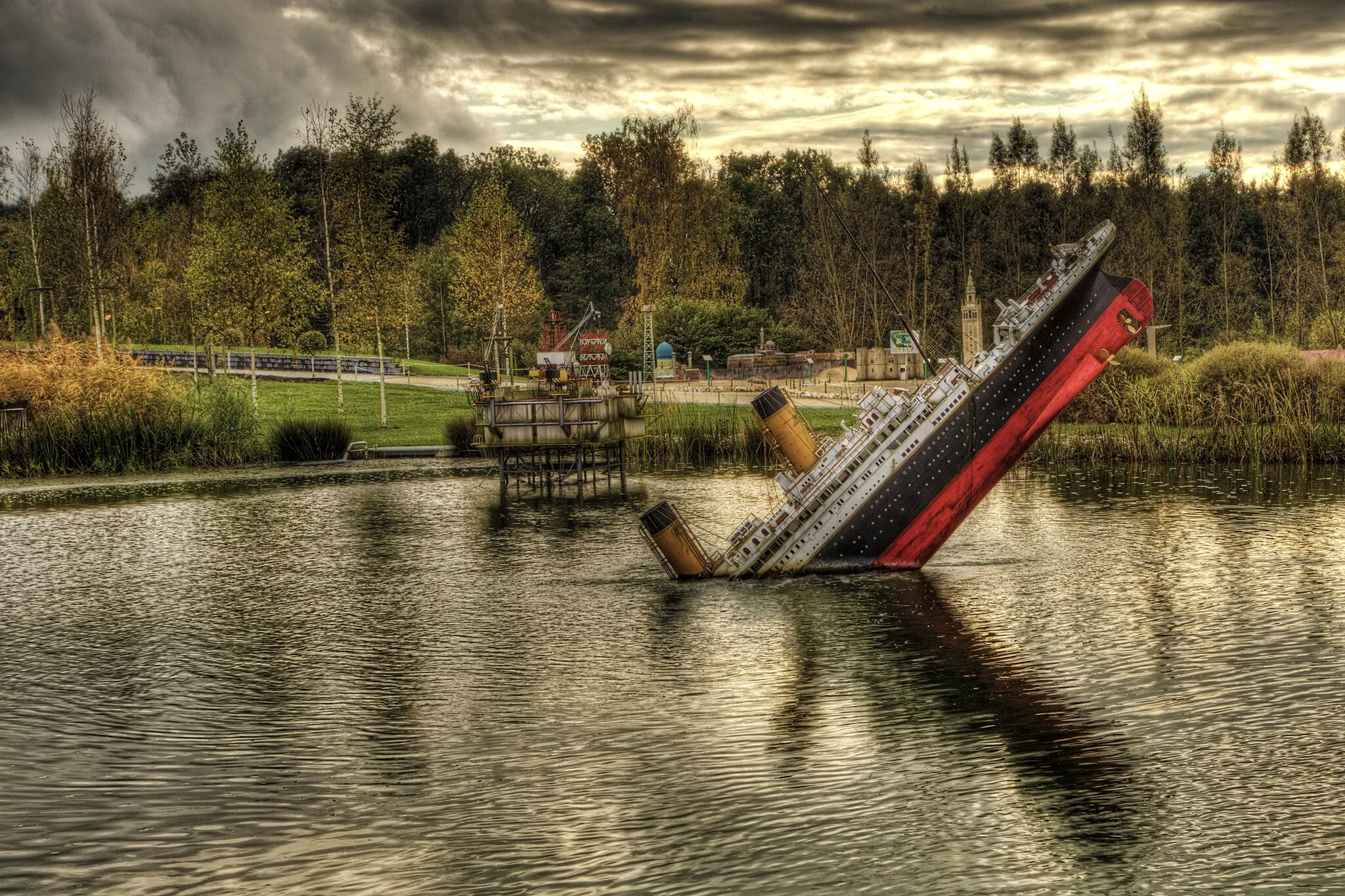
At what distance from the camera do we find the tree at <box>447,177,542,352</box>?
235 feet

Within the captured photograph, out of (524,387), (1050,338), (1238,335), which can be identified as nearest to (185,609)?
(1050,338)

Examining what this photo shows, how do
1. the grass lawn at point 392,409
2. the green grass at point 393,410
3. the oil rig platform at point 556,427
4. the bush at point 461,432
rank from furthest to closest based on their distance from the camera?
the grass lawn at point 392,409, the green grass at point 393,410, the bush at point 461,432, the oil rig platform at point 556,427

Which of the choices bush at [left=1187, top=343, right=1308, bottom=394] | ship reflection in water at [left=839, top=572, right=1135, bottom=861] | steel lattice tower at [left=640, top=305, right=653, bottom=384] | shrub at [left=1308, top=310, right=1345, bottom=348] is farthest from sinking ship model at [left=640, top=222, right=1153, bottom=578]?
shrub at [left=1308, top=310, right=1345, bottom=348]

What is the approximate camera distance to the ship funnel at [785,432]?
2334cm

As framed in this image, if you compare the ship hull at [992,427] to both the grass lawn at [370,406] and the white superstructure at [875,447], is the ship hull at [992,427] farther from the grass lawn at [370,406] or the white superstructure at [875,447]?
the grass lawn at [370,406]

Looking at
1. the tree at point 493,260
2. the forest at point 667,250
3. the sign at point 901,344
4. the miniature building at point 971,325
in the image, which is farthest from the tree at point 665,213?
the miniature building at point 971,325

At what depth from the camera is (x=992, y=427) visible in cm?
2134

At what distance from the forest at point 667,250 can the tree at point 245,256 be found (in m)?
0.09

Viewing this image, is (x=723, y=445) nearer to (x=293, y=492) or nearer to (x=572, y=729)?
(x=293, y=492)

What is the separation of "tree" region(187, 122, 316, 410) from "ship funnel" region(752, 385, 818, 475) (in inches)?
1345

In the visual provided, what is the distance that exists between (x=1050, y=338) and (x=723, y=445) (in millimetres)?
21942

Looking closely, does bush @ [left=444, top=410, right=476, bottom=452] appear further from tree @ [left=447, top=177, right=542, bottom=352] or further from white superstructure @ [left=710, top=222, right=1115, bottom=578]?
white superstructure @ [left=710, top=222, right=1115, bottom=578]

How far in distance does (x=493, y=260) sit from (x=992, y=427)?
5400cm

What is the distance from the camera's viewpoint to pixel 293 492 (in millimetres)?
36719
